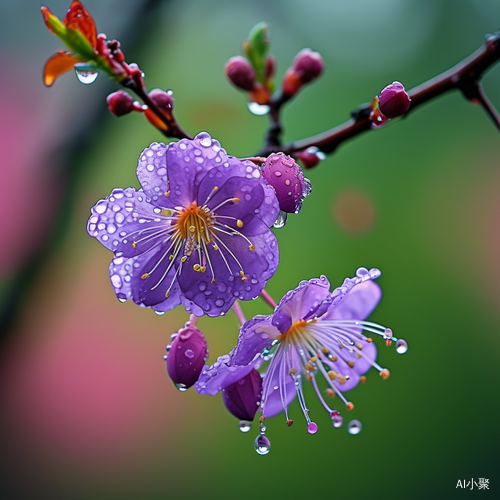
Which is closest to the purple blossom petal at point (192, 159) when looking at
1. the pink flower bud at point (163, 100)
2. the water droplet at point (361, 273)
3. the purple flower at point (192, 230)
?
the purple flower at point (192, 230)

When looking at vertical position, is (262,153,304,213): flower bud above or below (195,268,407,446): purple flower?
above

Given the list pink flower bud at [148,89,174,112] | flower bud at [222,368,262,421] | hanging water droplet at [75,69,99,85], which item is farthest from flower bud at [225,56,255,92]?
flower bud at [222,368,262,421]

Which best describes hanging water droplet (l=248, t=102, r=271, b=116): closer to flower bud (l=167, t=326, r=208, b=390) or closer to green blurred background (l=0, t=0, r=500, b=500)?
flower bud (l=167, t=326, r=208, b=390)

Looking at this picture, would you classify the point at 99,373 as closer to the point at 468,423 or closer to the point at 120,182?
the point at 120,182

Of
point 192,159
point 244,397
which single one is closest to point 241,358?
point 244,397

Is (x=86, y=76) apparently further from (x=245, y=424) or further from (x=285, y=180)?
(x=245, y=424)

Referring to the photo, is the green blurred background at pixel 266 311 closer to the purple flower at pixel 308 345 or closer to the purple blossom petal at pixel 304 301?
the purple flower at pixel 308 345

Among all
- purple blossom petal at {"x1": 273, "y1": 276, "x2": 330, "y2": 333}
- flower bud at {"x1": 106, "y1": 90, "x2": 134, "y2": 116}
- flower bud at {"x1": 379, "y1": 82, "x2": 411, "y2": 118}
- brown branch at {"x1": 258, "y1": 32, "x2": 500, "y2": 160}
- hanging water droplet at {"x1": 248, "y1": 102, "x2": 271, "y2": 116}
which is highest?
Result: hanging water droplet at {"x1": 248, "y1": 102, "x2": 271, "y2": 116}
